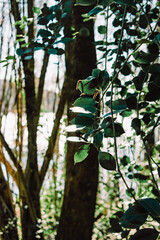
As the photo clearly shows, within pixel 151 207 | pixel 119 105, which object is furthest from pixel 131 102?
pixel 151 207

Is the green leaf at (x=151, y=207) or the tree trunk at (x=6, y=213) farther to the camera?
the tree trunk at (x=6, y=213)

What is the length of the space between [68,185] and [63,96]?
0.47 meters

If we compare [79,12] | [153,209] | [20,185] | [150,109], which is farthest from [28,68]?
[153,209]

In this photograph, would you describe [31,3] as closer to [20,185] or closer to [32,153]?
[32,153]

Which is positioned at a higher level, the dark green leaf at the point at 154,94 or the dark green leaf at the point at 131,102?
the dark green leaf at the point at 154,94

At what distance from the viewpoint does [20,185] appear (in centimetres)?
138

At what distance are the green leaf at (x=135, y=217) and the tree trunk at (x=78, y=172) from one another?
2.72 ft

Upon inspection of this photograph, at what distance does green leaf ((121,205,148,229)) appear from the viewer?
388 mm

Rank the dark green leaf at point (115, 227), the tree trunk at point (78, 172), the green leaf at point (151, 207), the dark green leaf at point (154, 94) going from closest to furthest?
the green leaf at point (151, 207)
the dark green leaf at point (154, 94)
the dark green leaf at point (115, 227)
the tree trunk at point (78, 172)

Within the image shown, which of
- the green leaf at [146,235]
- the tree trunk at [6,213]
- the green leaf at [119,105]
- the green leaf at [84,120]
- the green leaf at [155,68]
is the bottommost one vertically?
the tree trunk at [6,213]

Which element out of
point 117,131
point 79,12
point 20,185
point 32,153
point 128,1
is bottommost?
point 20,185

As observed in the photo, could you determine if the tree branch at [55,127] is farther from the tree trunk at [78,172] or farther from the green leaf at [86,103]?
the green leaf at [86,103]

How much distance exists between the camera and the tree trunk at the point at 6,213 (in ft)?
4.59

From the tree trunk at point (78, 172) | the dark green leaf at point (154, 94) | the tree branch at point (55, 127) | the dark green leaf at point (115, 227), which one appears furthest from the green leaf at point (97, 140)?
the tree branch at point (55, 127)
